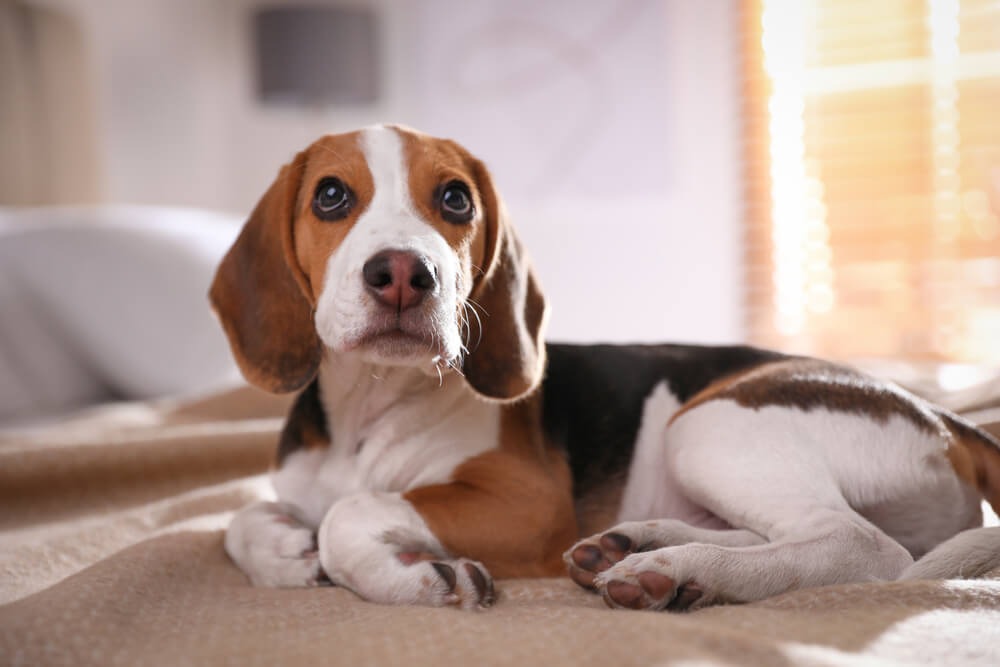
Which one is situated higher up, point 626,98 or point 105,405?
point 626,98

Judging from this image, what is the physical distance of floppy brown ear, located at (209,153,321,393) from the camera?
1542 millimetres

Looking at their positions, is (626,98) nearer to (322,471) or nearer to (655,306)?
(655,306)

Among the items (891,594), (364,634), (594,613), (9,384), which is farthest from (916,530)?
(9,384)

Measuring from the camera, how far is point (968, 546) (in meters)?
1.29

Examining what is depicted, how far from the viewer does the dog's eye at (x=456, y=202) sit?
1.56 metres

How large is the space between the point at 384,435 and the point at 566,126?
5.52 metres

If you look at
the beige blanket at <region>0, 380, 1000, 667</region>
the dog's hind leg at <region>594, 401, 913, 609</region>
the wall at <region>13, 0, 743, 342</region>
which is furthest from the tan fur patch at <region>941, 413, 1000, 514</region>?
the wall at <region>13, 0, 743, 342</region>

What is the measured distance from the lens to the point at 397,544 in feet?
4.38

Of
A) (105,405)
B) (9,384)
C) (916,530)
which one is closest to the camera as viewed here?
(916,530)

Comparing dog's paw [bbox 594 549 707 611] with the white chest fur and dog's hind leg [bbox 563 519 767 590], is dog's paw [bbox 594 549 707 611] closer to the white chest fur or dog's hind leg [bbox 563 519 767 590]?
dog's hind leg [bbox 563 519 767 590]

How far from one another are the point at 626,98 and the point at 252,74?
2.95m

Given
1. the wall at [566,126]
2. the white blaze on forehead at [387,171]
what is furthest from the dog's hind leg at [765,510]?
the wall at [566,126]

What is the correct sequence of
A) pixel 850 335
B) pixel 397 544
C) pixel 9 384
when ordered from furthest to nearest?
pixel 850 335 < pixel 9 384 < pixel 397 544

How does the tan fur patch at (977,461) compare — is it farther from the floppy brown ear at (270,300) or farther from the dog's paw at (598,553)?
the floppy brown ear at (270,300)
